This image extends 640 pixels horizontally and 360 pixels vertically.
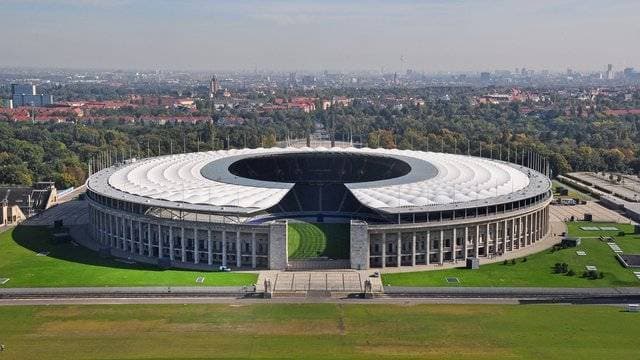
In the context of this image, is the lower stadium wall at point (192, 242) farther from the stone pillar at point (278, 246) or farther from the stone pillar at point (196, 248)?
the stone pillar at point (278, 246)

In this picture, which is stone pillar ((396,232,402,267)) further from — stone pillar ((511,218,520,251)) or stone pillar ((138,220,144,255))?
stone pillar ((138,220,144,255))

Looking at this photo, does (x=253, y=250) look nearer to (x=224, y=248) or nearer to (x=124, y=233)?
(x=224, y=248)

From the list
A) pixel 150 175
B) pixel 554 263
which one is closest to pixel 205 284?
pixel 150 175

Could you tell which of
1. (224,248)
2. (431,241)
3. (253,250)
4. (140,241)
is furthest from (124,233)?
(431,241)

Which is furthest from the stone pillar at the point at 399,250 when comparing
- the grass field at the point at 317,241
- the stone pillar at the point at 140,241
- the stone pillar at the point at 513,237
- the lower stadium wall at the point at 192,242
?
the stone pillar at the point at 140,241

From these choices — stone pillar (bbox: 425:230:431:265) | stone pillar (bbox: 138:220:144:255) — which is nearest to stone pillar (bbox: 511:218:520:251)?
stone pillar (bbox: 425:230:431:265)

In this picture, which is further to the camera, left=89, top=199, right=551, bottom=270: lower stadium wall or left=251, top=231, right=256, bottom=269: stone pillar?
left=251, top=231, right=256, bottom=269: stone pillar

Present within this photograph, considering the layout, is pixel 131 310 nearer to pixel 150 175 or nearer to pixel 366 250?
pixel 366 250
